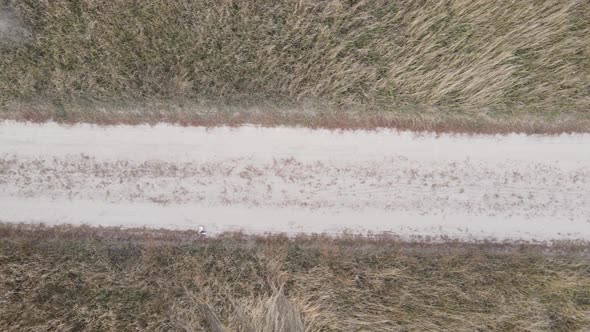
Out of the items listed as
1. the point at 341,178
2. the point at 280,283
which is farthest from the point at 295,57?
the point at 280,283

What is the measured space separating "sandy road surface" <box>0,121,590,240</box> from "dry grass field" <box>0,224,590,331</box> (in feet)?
0.83

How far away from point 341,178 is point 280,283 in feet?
4.93

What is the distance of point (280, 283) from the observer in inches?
275

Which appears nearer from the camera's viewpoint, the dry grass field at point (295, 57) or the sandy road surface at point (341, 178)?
the dry grass field at point (295, 57)

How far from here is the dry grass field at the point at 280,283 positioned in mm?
6859

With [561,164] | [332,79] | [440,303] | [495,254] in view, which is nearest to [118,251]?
[332,79]

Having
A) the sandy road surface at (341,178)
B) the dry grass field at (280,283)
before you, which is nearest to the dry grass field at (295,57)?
the sandy road surface at (341,178)

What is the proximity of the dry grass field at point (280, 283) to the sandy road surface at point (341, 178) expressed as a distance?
0.25 meters

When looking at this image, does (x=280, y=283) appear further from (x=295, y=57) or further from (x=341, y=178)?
(x=295, y=57)

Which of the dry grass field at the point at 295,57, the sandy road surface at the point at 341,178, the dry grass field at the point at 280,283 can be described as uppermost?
the dry grass field at the point at 295,57

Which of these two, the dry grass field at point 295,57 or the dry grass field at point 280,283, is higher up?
the dry grass field at point 295,57

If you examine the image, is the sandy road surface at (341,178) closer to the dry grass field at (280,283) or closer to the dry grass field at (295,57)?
the dry grass field at (280,283)

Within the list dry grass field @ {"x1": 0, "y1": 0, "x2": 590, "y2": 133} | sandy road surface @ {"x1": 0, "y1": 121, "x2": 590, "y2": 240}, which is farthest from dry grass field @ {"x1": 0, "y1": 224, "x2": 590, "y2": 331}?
dry grass field @ {"x1": 0, "y1": 0, "x2": 590, "y2": 133}

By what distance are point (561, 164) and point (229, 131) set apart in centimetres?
418
